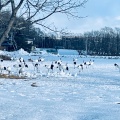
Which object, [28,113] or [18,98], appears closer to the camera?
[28,113]

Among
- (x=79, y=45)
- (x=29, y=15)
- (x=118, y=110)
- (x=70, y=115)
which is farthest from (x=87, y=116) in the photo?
(x=79, y=45)

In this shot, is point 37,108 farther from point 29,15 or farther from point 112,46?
point 112,46

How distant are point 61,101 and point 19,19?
2.37 metres

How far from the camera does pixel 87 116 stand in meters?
7.48

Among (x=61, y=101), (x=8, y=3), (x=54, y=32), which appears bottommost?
(x=61, y=101)

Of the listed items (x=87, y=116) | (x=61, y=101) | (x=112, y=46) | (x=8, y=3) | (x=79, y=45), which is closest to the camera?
(x=87, y=116)

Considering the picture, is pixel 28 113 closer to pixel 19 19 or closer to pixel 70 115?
pixel 70 115

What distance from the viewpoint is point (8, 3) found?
806 cm

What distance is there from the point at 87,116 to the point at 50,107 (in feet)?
3.86

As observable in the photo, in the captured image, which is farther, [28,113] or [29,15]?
[29,15]

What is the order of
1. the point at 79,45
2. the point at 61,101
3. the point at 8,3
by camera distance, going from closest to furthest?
the point at 8,3 → the point at 61,101 → the point at 79,45

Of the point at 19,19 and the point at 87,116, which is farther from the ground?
the point at 19,19

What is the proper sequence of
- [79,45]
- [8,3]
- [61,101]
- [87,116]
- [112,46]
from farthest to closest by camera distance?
[79,45] → [112,46] → [61,101] → [8,3] → [87,116]

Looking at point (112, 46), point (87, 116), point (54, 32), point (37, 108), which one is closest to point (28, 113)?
point (37, 108)
